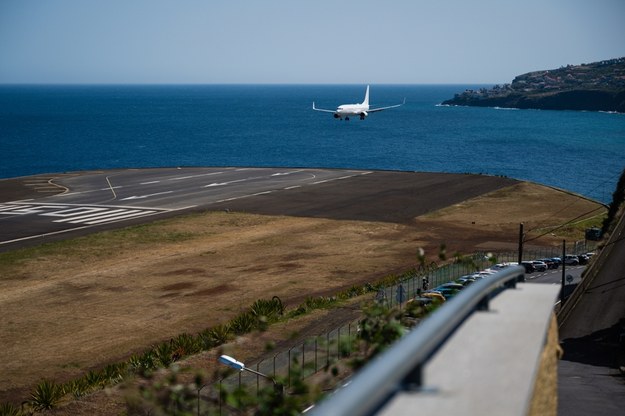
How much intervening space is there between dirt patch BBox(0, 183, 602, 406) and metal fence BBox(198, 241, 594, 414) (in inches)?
140

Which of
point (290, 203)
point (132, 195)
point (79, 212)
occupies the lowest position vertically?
point (290, 203)

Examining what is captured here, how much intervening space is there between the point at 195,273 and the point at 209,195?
39687mm

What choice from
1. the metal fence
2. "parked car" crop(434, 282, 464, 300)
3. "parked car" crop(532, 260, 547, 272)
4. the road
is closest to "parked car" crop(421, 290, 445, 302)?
"parked car" crop(434, 282, 464, 300)

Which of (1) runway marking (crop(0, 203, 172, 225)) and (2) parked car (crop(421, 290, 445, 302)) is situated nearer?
(2) parked car (crop(421, 290, 445, 302))

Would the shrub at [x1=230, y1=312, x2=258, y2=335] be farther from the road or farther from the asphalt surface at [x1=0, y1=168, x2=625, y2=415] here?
the road

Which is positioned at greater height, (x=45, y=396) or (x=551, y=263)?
(x=45, y=396)

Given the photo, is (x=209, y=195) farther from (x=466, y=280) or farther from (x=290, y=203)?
(x=466, y=280)

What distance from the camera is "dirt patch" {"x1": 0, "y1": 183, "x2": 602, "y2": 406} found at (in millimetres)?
43500

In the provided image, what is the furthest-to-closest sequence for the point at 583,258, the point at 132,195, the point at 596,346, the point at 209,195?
the point at 209,195
the point at 132,195
the point at 583,258
the point at 596,346

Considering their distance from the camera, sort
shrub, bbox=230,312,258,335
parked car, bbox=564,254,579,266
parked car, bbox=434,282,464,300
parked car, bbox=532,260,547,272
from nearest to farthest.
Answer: parked car, bbox=434,282,464,300 < shrub, bbox=230,312,258,335 < parked car, bbox=532,260,547,272 < parked car, bbox=564,254,579,266

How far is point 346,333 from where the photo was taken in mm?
41156

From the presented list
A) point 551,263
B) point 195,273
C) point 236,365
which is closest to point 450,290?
point 236,365

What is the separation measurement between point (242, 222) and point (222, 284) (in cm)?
2482

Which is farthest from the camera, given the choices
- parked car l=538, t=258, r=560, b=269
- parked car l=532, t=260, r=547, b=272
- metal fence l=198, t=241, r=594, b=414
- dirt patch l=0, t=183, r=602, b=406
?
parked car l=538, t=258, r=560, b=269
